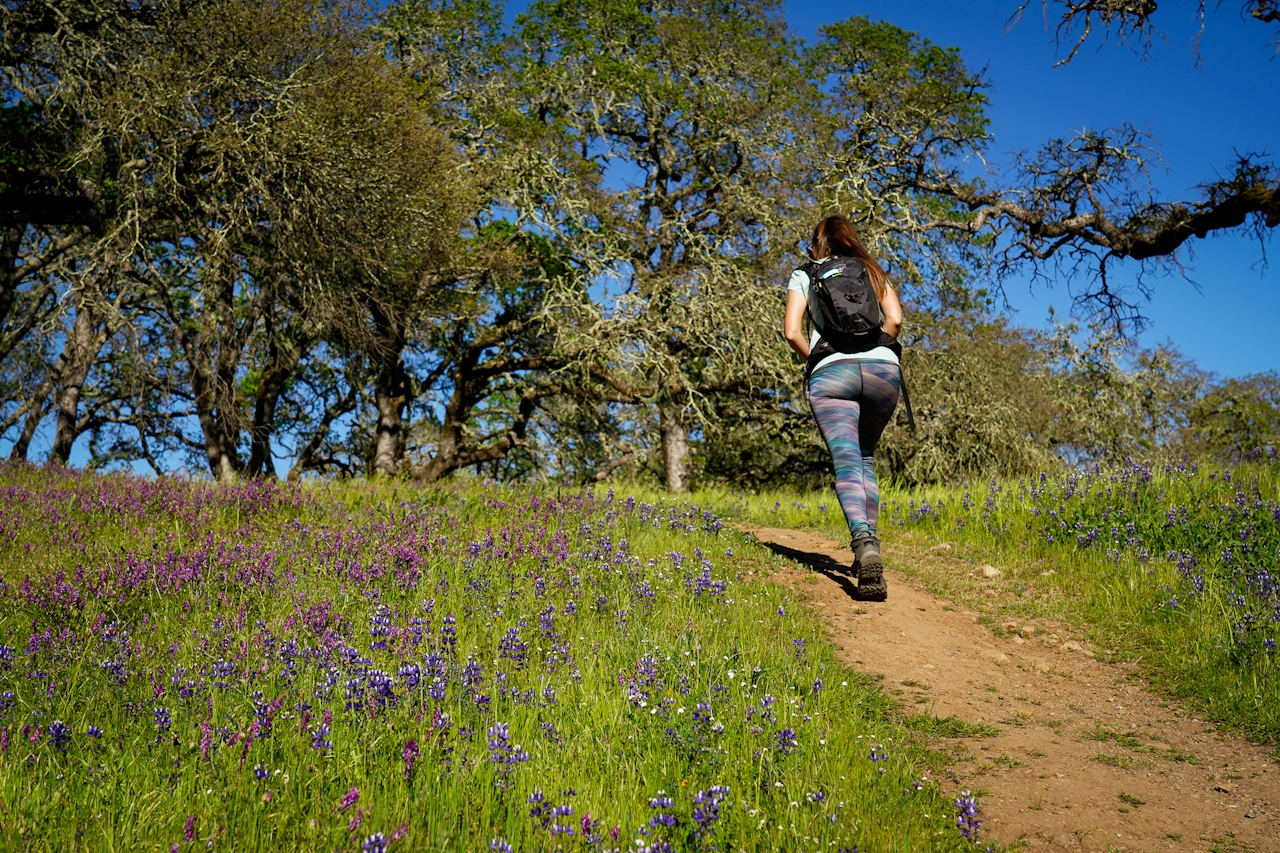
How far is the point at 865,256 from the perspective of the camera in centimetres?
660

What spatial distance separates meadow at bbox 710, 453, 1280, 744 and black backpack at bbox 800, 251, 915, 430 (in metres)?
2.30

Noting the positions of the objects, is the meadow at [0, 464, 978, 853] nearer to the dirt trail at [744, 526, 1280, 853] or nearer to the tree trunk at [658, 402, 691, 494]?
the dirt trail at [744, 526, 1280, 853]

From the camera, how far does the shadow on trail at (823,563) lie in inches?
261

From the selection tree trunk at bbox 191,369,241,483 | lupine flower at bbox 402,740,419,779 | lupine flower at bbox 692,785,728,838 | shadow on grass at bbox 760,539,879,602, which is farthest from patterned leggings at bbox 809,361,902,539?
tree trunk at bbox 191,369,241,483

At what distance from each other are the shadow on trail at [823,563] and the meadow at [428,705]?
682 mm

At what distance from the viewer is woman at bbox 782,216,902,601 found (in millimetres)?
6277

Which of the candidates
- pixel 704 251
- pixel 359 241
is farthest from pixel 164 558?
pixel 704 251

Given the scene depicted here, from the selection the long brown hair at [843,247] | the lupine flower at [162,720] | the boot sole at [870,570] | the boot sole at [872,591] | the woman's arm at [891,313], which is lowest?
the lupine flower at [162,720]

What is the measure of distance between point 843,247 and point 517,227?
43.2ft

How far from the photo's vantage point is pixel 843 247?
666cm

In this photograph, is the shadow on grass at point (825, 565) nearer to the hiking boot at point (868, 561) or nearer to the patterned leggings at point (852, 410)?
the hiking boot at point (868, 561)

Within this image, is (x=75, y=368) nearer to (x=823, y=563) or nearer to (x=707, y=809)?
(x=823, y=563)

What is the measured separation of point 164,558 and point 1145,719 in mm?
6549

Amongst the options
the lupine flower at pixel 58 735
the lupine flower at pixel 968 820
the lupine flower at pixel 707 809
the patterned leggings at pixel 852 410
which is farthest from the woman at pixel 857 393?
the lupine flower at pixel 58 735
